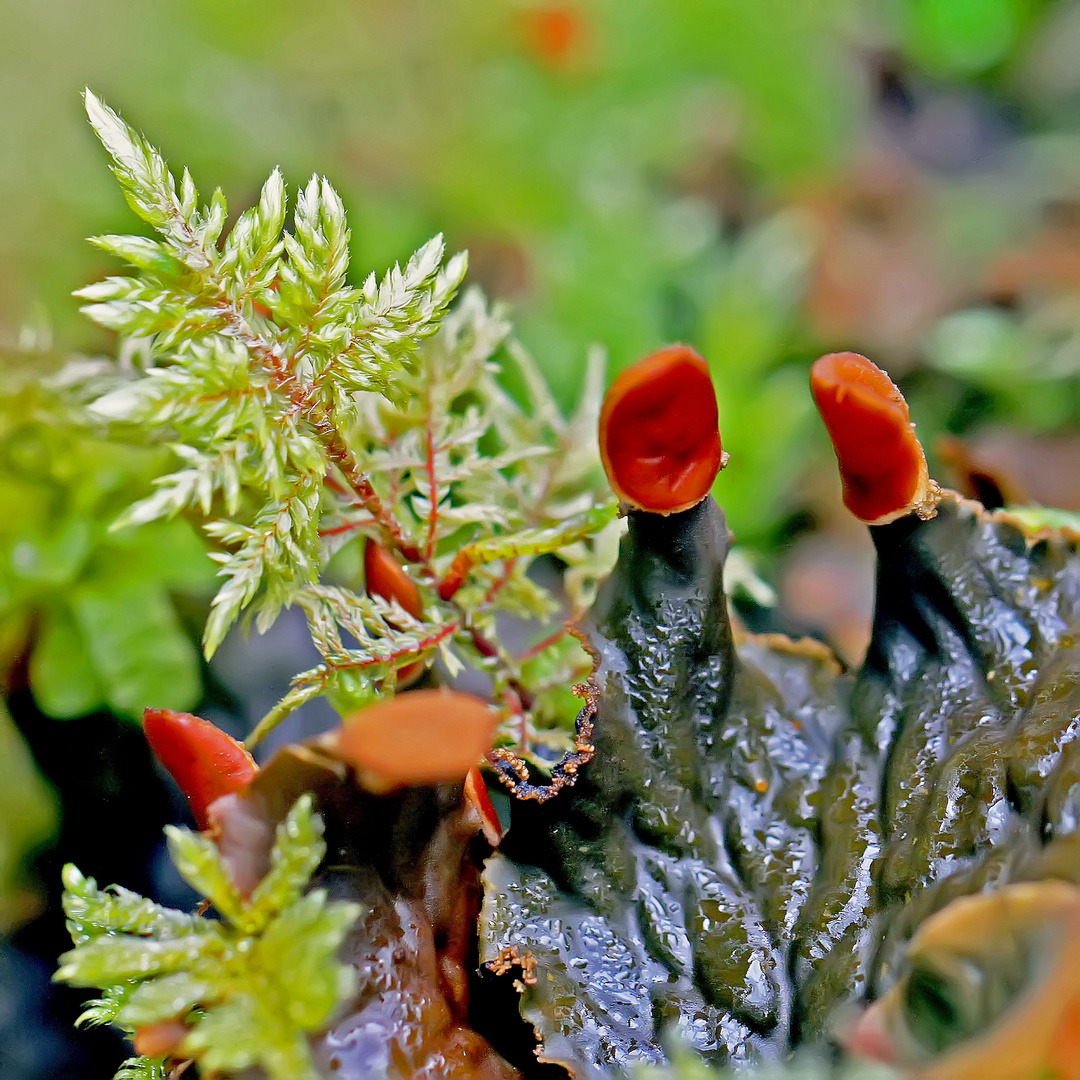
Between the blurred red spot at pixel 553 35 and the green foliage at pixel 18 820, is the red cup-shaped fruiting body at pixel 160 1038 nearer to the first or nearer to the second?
the green foliage at pixel 18 820

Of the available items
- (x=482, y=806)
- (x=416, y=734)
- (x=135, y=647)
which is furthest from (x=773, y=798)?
(x=135, y=647)

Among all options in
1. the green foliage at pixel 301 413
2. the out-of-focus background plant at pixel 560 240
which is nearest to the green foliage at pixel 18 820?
the out-of-focus background plant at pixel 560 240

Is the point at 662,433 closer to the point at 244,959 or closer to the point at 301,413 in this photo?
the point at 301,413

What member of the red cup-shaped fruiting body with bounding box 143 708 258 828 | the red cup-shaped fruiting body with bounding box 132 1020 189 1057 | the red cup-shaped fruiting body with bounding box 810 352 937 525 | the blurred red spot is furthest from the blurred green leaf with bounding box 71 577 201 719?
the blurred red spot

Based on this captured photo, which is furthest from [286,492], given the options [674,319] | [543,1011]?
[674,319]

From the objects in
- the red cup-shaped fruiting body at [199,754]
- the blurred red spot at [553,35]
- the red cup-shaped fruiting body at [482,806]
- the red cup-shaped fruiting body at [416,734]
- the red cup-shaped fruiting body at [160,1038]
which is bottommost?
the red cup-shaped fruiting body at [160,1038]

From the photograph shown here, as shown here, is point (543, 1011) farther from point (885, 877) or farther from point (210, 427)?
point (210, 427)
